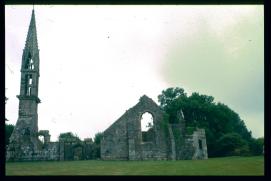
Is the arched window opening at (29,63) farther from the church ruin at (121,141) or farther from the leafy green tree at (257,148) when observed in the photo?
the leafy green tree at (257,148)

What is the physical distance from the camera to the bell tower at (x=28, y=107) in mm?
31922

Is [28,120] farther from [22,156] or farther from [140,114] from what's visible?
[140,114]

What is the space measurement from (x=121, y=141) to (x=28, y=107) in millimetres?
11097

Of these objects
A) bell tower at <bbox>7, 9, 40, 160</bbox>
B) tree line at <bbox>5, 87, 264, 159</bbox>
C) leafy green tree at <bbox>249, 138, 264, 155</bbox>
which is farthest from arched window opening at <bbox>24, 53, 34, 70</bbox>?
leafy green tree at <bbox>249, 138, 264, 155</bbox>

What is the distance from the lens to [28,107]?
111 ft

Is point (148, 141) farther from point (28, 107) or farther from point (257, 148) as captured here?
point (257, 148)

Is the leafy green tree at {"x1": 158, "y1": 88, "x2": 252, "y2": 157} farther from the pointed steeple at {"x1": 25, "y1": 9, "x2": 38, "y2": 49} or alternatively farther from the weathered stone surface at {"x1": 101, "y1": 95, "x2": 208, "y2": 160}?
the pointed steeple at {"x1": 25, "y1": 9, "x2": 38, "y2": 49}

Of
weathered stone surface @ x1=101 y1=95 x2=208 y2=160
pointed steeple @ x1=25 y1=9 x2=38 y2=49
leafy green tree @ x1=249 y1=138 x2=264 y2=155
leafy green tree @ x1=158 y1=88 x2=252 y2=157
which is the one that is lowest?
leafy green tree @ x1=249 y1=138 x2=264 y2=155

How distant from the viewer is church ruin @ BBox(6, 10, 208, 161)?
32.2 meters

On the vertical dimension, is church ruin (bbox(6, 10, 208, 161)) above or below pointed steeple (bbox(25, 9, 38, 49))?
below

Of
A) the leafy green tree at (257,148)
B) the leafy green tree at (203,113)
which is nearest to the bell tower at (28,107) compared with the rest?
the leafy green tree at (203,113)

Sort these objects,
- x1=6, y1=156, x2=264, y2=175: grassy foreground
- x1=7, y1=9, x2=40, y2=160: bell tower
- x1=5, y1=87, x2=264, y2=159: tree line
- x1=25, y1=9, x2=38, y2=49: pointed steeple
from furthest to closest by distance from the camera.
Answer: x1=5, y1=87, x2=264, y2=159: tree line, x1=25, y1=9, x2=38, y2=49: pointed steeple, x1=7, y1=9, x2=40, y2=160: bell tower, x1=6, y1=156, x2=264, y2=175: grassy foreground

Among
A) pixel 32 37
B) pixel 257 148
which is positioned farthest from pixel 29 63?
pixel 257 148
